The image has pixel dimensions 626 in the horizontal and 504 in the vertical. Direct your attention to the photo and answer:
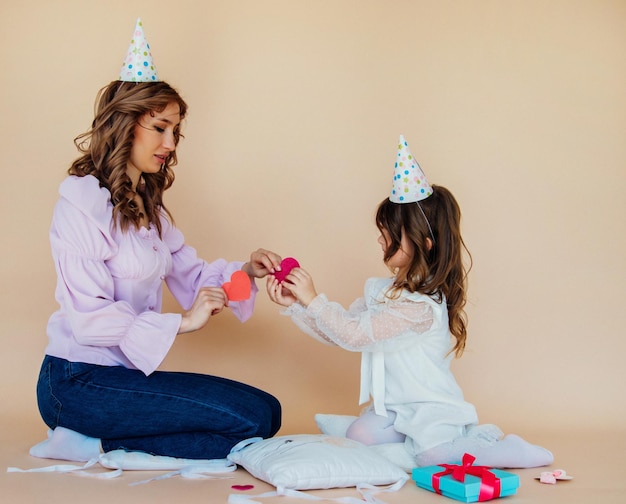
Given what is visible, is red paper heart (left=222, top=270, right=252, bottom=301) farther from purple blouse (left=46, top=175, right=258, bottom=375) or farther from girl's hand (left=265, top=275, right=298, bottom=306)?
purple blouse (left=46, top=175, right=258, bottom=375)

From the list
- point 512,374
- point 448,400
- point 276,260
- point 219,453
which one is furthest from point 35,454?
point 512,374

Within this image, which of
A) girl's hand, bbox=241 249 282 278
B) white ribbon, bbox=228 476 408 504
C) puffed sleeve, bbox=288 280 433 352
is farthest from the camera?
girl's hand, bbox=241 249 282 278

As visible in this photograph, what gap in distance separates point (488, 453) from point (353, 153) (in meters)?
1.73

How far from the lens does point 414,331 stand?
9.95ft

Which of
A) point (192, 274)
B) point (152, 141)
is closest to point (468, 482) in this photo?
point (192, 274)

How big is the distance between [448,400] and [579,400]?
47.0 inches

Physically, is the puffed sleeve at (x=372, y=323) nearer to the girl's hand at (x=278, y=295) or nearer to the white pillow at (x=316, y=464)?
the girl's hand at (x=278, y=295)

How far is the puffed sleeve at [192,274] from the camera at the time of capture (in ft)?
11.3

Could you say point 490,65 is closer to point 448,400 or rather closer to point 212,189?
point 212,189

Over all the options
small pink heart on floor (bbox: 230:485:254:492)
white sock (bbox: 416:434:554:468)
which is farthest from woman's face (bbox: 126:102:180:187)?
white sock (bbox: 416:434:554:468)

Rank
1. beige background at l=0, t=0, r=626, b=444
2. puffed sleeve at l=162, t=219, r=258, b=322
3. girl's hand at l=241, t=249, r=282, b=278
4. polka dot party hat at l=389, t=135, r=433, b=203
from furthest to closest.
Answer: beige background at l=0, t=0, r=626, b=444
puffed sleeve at l=162, t=219, r=258, b=322
girl's hand at l=241, t=249, r=282, b=278
polka dot party hat at l=389, t=135, r=433, b=203

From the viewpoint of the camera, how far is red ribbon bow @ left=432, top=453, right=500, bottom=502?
250 centimetres

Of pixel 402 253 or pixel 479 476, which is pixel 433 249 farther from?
pixel 479 476

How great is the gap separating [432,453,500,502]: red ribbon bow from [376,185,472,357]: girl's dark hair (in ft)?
1.91
